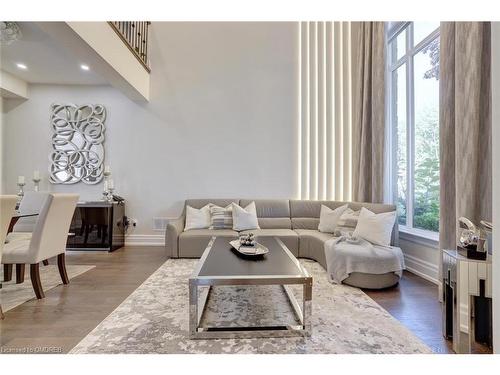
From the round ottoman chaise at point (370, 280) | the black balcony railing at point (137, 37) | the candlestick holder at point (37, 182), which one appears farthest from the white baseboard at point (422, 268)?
the candlestick holder at point (37, 182)

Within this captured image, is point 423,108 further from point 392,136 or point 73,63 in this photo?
point 73,63

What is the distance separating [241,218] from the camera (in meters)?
3.95

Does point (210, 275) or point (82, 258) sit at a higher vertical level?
point (210, 275)

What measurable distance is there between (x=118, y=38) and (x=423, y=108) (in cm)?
396

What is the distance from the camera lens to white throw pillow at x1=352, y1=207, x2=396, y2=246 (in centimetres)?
295

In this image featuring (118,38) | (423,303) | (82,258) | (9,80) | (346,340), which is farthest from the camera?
(9,80)

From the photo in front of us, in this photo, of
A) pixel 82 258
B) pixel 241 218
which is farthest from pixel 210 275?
pixel 82 258

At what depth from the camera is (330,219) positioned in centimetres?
385

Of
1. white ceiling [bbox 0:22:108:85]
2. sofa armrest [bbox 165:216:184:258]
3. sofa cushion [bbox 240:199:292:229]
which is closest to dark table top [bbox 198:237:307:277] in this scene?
sofa armrest [bbox 165:216:184:258]

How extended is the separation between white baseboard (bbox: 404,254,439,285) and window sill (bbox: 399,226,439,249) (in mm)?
204

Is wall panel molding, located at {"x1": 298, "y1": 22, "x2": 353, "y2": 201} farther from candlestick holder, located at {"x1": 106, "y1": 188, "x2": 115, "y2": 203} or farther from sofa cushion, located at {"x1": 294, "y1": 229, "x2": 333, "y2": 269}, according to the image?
candlestick holder, located at {"x1": 106, "y1": 188, "x2": 115, "y2": 203}

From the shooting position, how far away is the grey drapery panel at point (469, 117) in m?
2.03

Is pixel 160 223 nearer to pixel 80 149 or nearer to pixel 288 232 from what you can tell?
pixel 80 149
